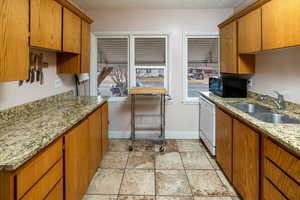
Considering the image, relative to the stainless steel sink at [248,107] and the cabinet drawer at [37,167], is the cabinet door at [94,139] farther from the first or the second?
the stainless steel sink at [248,107]

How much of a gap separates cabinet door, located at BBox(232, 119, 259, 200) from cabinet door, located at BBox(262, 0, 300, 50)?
89 cm

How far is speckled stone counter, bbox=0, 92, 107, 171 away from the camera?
1.11 meters

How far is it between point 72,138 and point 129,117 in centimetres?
243

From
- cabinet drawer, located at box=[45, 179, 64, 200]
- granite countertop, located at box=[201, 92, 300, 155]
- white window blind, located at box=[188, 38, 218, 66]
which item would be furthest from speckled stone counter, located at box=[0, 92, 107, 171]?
white window blind, located at box=[188, 38, 218, 66]

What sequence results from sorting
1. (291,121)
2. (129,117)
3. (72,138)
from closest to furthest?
(72,138), (291,121), (129,117)

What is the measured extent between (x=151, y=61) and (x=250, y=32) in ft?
6.56

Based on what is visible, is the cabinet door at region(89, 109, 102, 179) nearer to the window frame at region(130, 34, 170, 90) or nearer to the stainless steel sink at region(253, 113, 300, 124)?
the window frame at region(130, 34, 170, 90)

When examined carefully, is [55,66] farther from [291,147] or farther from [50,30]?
[291,147]

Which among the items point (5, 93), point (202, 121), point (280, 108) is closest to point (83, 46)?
point (5, 93)

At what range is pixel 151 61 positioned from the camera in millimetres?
4207

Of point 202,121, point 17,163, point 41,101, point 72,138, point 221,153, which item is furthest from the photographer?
point 202,121

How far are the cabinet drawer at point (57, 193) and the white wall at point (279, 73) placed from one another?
2.48 meters

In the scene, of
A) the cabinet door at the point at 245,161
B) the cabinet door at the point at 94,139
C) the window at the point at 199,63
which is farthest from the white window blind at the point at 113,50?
the cabinet door at the point at 245,161

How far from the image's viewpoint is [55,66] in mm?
2984
